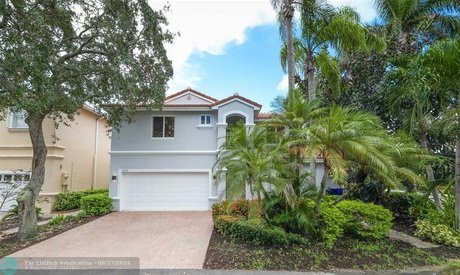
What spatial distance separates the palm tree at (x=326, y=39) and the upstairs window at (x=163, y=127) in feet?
25.7

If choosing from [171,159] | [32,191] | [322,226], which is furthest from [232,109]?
[32,191]

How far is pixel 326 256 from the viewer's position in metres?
7.86

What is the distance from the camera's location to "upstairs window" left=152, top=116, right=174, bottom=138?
16547 millimetres

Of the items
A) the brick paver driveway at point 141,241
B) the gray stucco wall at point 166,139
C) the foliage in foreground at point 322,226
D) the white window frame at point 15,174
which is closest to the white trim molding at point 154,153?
the gray stucco wall at point 166,139

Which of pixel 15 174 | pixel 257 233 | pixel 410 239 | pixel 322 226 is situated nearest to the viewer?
pixel 257 233

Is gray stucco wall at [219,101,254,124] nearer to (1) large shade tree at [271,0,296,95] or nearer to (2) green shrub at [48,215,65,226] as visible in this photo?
(1) large shade tree at [271,0,296,95]

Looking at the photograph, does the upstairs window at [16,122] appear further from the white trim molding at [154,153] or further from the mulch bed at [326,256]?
the mulch bed at [326,256]

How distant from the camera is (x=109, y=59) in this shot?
11.1m

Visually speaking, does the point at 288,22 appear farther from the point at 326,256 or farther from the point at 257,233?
the point at 326,256

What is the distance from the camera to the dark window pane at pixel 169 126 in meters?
16.5

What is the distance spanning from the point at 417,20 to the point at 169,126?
14606mm

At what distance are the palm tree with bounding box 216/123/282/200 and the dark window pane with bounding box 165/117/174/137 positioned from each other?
309 inches

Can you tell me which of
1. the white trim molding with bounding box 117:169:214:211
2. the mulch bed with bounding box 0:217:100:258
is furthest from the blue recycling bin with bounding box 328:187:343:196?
the mulch bed with bounding box 0:217:100:258

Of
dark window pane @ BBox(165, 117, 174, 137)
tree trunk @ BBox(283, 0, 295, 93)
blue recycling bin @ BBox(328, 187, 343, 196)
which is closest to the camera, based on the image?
tree trunk @ BBox(283, 0, 295, 93)
